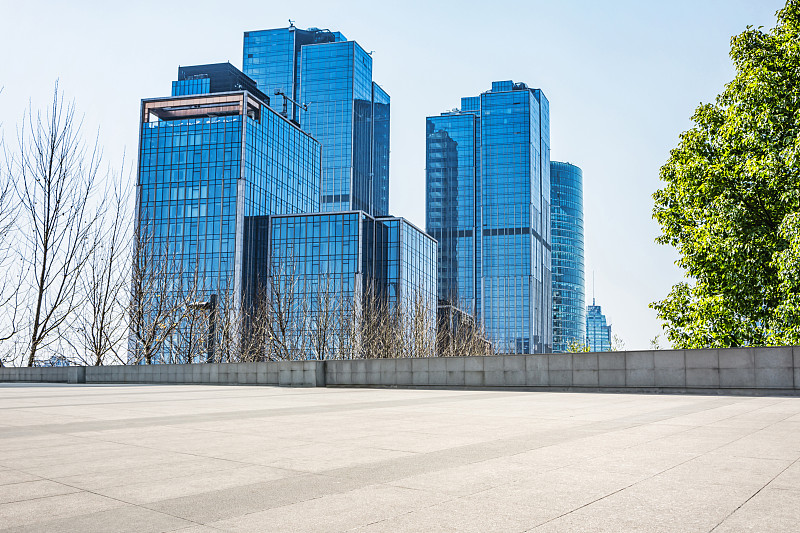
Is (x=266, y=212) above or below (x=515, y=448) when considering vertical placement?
above

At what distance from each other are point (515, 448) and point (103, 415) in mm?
6989

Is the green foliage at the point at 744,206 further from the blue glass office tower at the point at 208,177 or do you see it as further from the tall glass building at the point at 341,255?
the blue glass office tower at the point at 208,177

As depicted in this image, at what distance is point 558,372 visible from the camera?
17.7m

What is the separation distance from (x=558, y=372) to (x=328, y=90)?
158285 millimetres

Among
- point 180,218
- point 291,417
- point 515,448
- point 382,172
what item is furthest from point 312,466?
point 382,172

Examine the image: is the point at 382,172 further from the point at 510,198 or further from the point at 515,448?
the point at 515,448

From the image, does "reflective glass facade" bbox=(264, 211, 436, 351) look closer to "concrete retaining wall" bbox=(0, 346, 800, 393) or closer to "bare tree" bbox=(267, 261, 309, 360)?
"bare tree" bbox=(267, 261, 309, 360)

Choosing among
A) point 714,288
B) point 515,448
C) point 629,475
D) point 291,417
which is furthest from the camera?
point 714,288

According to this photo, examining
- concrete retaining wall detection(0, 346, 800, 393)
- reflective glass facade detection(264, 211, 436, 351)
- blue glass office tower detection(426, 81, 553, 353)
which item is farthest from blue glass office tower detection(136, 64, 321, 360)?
blue glass office tower detection(426, 81, 553, 353)

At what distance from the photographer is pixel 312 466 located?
17.4 ft

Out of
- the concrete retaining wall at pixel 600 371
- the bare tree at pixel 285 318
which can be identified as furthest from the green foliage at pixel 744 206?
the bare tree at pixel 285 318

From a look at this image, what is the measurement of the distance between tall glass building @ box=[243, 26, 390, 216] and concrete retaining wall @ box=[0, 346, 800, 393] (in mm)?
144759

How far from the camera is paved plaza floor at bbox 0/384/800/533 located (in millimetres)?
3557

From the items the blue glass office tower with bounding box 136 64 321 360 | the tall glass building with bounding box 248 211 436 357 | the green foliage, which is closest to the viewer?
the green foliage
